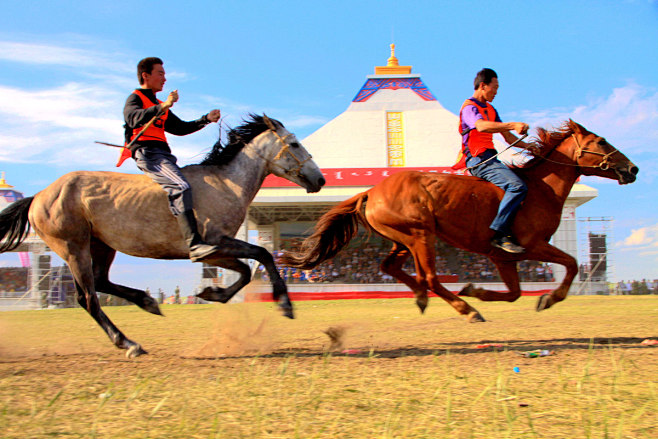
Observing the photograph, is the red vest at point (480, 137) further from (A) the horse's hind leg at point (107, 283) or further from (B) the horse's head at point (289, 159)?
(A) the horse's hind leg at point (107, 283)

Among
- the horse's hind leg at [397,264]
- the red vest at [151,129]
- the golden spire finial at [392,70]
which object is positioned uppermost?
the golden spire finial at [392,70]

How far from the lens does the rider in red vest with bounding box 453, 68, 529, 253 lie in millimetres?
5309

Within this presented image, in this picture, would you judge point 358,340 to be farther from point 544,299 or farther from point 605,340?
point 605,340

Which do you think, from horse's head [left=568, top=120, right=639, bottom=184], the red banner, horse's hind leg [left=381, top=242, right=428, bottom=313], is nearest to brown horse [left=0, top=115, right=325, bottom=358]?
horse's hind leg [left=381, top=242, right=428, bottom=313]

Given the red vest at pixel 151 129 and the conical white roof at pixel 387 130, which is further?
the conical white roof at pixel 387 130

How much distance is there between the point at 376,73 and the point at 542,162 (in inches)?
1193

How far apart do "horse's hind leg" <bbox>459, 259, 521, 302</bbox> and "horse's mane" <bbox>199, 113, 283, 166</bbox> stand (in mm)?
2619

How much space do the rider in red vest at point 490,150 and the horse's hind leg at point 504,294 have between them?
516 millimetres

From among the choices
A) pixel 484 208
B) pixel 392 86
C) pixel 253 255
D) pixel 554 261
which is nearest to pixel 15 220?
pixel 253 255

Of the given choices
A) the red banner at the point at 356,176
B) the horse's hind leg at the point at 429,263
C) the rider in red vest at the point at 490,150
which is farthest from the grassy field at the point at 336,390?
the red banner at the point at 356,176

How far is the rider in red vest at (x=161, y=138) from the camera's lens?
4.72m

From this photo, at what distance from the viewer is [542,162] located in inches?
227

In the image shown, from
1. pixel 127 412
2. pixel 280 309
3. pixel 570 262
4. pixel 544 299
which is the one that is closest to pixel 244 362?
pixel 280 309

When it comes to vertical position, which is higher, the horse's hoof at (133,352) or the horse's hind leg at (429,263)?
the horse's hind leg at (429,263)
